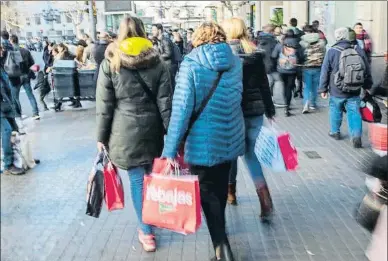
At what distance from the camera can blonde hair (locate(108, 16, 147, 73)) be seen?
167 inches

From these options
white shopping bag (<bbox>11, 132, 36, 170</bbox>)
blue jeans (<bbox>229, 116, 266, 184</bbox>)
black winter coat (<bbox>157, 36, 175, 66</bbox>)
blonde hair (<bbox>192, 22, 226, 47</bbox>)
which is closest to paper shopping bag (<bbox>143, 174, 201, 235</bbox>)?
blonde hair (<bbox>192, 22, 226, 47</bbox>)

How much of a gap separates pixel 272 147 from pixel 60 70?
338 inches

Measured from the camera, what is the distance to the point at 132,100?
4328mm

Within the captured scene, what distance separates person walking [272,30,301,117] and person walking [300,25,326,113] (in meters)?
0.20

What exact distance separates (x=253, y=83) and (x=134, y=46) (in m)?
1.19

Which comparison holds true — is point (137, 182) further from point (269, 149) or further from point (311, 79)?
point (311, 79)

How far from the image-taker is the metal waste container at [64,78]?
41.0ft

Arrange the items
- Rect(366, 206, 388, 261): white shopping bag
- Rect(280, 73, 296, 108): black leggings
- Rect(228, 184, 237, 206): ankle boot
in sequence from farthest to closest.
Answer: Rect(280, 73, 296, 108): black leggings, Rect(228, 184, 237, 206): ankle boot, Rect(366, 206, 388, 261): white shopping bag

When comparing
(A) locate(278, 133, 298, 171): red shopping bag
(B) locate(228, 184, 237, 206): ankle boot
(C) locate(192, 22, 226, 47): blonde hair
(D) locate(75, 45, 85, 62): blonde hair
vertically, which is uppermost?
(C) locate(192, 22, 226, 47): blonde hair

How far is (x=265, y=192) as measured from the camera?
5.08 m

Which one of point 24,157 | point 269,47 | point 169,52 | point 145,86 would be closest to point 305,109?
point 269,47

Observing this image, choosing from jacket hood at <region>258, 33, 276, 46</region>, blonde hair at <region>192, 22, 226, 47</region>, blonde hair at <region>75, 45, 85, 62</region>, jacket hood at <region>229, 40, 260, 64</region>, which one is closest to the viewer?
blonde hair at <region>192, 22, 226, 47</region>

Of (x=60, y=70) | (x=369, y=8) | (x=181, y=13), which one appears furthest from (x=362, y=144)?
(x=181, y=13)

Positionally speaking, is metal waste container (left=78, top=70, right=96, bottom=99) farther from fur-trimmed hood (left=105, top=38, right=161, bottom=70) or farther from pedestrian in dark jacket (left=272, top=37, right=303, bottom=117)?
fur-trimmed hood (left=105, top=38, right=161, bottom=70)
